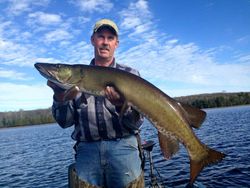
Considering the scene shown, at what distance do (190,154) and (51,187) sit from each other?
1458cm

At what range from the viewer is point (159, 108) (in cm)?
513

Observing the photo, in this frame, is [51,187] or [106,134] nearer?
[106,134]

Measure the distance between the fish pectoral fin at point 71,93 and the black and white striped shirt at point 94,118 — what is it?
27 centimetres

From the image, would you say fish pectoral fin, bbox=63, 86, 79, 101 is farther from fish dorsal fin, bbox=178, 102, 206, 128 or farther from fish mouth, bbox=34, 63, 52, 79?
fish dorsal fin, bbox=178, 102, 206, 128

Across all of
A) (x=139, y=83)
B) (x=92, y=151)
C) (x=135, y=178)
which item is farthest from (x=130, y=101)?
(x=135, y=178)

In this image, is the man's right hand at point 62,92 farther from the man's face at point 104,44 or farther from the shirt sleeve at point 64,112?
the man's face at point 104,44

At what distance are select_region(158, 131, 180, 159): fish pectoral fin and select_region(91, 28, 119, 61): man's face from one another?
167 cm

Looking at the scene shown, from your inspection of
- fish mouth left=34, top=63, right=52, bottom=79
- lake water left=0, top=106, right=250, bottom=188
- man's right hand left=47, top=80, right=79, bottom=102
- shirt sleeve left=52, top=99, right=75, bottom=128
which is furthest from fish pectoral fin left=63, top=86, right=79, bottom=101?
lake water left=0, top=106, right=250, bottom=188

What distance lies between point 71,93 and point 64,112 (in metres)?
0.47

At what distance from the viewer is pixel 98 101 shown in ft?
18.7

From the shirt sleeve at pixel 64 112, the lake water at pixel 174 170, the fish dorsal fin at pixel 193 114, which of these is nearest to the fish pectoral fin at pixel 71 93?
the shirt sleeve at pixel 64 112

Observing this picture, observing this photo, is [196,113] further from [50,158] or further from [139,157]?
[50,158]

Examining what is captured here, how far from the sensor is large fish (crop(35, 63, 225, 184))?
504 cm

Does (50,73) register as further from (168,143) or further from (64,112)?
(168,143)
